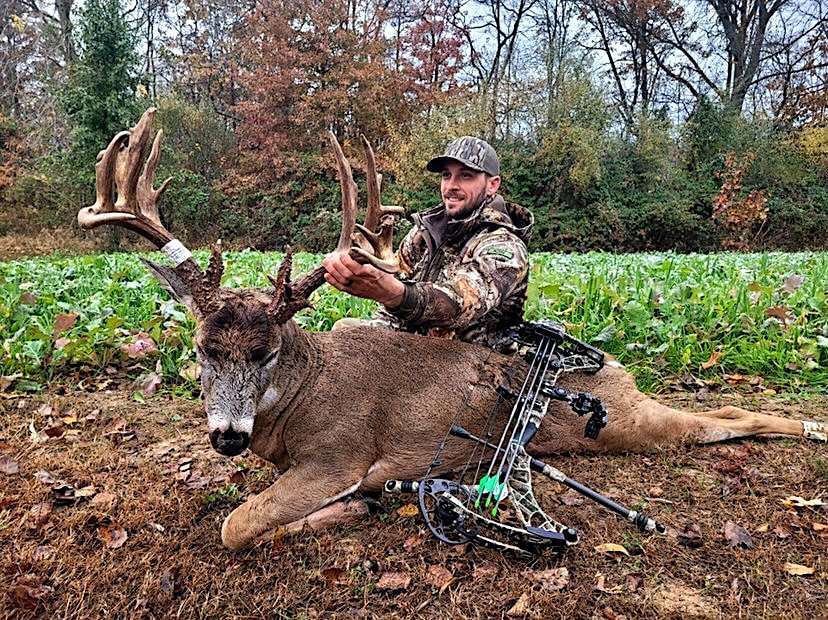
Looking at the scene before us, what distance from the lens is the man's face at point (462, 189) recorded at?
4004 mm

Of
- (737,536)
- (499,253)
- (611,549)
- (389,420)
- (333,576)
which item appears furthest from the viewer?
(499,253)

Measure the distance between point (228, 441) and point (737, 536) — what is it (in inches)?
91.7

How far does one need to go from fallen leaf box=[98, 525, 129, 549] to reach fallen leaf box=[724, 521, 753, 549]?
8.97 ft

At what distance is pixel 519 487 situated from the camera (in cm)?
299

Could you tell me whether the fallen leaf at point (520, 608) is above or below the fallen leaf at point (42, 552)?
above

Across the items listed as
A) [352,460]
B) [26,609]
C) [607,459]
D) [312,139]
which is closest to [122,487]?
[26,609]

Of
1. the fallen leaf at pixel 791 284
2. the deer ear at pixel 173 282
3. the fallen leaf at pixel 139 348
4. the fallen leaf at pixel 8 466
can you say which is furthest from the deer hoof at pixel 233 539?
the fallen leaf at pixel 791 284

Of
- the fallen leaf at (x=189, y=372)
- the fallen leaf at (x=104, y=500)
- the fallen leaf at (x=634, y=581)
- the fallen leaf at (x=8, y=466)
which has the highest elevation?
the fallen leaf at (x=189, y=372)

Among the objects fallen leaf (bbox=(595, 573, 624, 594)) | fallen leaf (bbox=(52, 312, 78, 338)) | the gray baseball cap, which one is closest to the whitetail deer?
the gray baseball cap

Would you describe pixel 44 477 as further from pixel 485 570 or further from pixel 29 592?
pixel 485 570

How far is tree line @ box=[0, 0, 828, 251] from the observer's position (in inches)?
962

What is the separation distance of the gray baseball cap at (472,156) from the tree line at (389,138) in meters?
19.7

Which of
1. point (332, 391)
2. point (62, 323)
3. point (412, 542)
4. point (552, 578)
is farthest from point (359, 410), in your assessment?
point (62, 323)

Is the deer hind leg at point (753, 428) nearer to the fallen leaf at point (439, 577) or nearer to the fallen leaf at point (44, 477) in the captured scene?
the fallen leaf at point (439, 577)
